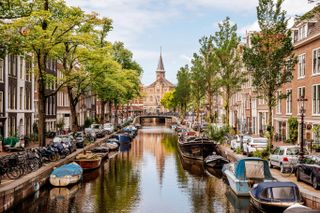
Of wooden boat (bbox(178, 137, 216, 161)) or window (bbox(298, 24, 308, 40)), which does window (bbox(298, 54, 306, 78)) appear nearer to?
window (bbox(298, 24, 308, 40))

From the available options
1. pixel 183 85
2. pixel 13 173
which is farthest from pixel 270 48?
pixel 183 85

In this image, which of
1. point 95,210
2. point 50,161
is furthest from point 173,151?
point 95,210

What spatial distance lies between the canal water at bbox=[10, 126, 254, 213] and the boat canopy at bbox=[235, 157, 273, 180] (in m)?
1.42

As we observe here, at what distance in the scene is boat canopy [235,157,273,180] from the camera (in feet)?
90.8

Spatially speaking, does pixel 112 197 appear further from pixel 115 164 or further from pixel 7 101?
pixel 7 101

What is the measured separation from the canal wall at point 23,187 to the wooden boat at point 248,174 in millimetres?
11687

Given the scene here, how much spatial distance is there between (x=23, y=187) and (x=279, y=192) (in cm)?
1326

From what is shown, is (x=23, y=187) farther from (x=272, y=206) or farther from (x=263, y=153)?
(x=263, y=153)

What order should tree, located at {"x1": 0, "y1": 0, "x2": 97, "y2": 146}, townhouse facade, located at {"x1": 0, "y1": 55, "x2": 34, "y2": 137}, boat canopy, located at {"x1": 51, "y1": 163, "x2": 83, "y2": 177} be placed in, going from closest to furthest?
boat canopy, located at {"x1": 51, "y1": 163, "x2": 83, "y2": 177} < tree, located at {"x1": 0, "y1": 0, "x2": 97, "y2": 146} < townhouse facade, located at {"x1": 0, "y1": 55, "x2": 34, "y2": 137}

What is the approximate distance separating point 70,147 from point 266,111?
30731 millimetres

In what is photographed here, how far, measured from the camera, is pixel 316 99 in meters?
45.5

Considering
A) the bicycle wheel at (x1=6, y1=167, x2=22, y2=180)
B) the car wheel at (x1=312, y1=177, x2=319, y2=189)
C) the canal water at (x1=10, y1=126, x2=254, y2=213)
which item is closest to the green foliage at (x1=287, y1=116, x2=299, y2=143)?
the canal water at (x1=10, y1=126, x2=254, y2=213)

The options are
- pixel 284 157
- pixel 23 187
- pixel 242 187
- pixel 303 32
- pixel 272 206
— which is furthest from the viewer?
pixel 303 32

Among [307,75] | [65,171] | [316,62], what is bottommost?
[65,171]
